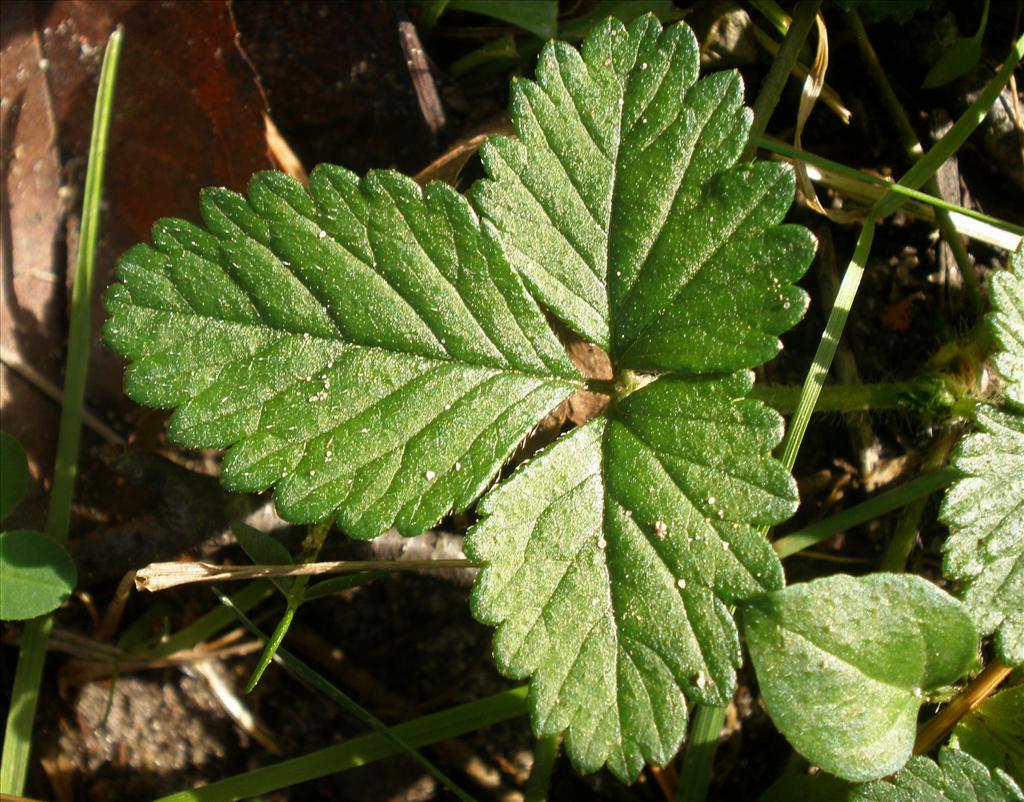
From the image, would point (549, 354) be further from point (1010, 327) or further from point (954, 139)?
point (954, 139)

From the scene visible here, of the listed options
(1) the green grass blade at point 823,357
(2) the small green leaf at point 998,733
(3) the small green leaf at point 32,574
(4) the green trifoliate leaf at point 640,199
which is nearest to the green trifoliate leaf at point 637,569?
(4) the green trifoliate leaf at point 640,199

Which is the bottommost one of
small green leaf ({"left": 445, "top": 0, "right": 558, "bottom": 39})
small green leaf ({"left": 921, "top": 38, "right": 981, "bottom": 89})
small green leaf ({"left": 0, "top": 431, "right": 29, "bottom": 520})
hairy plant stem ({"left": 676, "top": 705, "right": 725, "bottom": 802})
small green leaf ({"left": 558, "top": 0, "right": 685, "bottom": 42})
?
hairy plant stem ({"left": 676, "top": 705, "right": 725, "bottom": 802})

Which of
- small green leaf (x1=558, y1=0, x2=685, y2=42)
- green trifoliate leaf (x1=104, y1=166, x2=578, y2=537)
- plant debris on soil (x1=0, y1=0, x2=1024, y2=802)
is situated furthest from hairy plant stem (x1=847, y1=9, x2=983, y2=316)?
green trifoliate leaf (x1=104, y1=166, x2=578, y2=537)

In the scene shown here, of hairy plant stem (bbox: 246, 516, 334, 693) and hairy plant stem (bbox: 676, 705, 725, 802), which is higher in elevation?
hairy plant stem (bbox: 246, 516, 334, 693)

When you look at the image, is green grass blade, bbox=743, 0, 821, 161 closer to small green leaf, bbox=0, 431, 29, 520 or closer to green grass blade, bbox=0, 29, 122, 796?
green grass blade, bbox=0, 29, 122, 796

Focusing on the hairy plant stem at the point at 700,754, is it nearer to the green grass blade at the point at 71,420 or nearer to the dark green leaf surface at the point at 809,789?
the dark green leaf surface at the point at 809,789

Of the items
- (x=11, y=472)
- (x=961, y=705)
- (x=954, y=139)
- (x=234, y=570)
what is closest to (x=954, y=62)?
(x=954, y=139)

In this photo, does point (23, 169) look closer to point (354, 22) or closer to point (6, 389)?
point (6, 389)

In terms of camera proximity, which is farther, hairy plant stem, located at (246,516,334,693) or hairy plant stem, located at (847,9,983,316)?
hairy plant stem, located at (847,9,983,316)

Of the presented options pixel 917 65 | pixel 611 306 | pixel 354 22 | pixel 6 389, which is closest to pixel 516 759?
pixel 611 306
